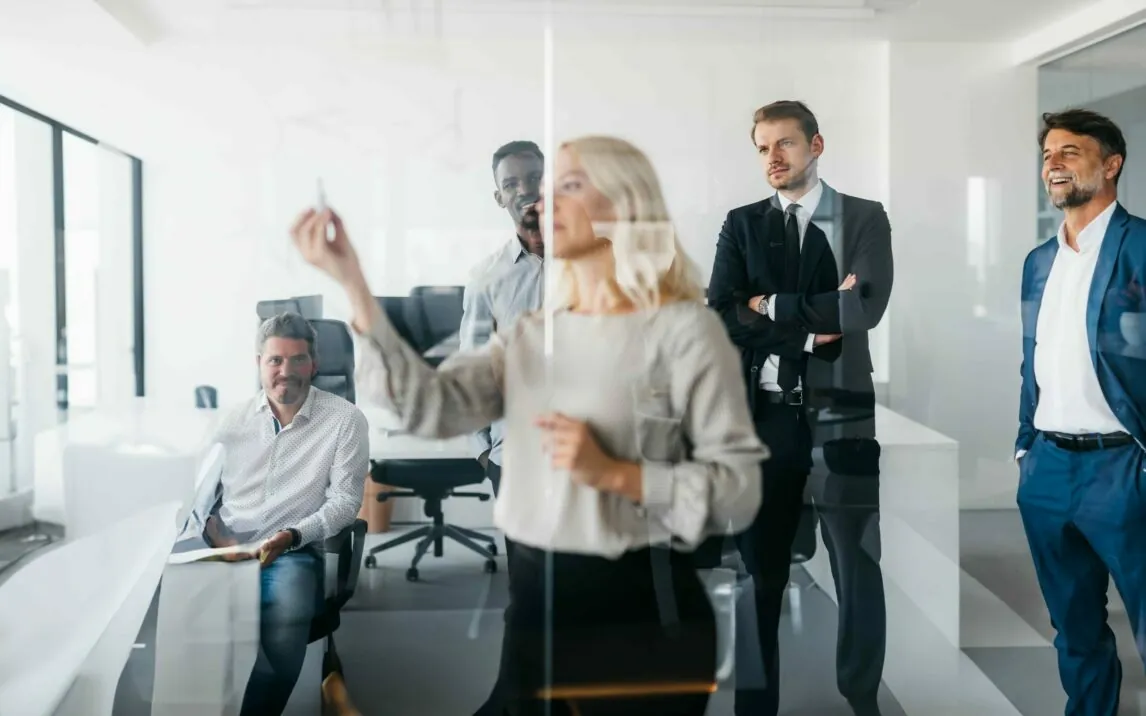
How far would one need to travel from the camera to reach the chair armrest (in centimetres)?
214

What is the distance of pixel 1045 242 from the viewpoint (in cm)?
228

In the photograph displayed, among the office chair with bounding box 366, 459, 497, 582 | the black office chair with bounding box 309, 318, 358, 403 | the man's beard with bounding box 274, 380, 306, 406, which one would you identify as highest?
the black office chair with bounding box 309, 318, 358, 403

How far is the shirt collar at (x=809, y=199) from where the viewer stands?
2.16 metres

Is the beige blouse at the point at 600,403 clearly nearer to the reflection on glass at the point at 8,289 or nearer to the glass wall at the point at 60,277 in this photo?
the glass wall at the point at 60,277

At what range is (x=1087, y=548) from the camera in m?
2.38

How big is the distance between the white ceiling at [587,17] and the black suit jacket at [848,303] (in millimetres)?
403

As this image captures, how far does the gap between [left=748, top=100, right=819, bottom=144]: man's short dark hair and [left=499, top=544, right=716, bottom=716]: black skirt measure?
99 cm

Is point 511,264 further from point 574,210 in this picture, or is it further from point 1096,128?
point 1096,128

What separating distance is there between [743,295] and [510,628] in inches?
36.7

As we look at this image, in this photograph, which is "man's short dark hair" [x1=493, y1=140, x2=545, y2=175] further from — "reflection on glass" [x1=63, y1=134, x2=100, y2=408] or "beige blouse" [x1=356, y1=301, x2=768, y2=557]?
"reflection on glass" [x1=63, y1=134, x2=100, y2=408]

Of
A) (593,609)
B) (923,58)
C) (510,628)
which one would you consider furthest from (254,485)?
(923,58)

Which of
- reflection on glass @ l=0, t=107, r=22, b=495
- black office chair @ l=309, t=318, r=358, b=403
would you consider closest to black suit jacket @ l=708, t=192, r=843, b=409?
black office chair @ l=309, t=318, r=358, b=403

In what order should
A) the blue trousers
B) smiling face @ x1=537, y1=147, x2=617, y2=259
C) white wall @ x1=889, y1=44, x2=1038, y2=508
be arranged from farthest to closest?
the blue trousers → white wall @ x1=889, y1=44, x2=1038, y2=508 → smiling face @ x1=537, y1=147, x2=617, y2=259

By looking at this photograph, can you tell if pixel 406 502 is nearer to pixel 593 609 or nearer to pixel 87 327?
pixel 593 609
